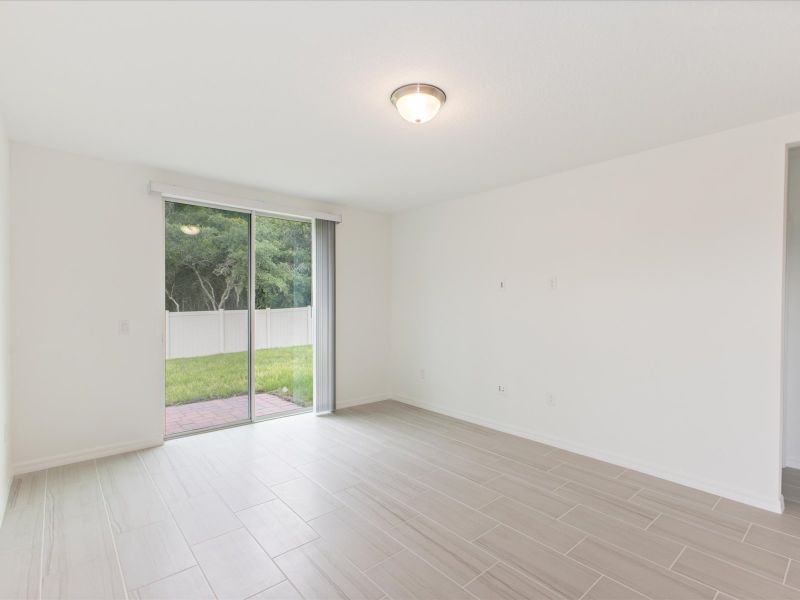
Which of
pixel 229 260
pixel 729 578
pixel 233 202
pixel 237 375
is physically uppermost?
pixel 233 202

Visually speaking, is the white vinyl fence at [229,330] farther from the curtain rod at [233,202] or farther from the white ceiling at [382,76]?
the white ceiling at [382,76]

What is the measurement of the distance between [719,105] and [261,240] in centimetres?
412

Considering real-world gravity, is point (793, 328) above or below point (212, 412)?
above

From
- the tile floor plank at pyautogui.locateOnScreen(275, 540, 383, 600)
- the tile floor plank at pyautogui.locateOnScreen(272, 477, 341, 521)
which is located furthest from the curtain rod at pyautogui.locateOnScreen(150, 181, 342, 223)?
the tile floor plank at pyautogui.locateOnScreen(275, 540, 383, 600)

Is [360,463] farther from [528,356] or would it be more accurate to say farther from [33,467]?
[33,467]

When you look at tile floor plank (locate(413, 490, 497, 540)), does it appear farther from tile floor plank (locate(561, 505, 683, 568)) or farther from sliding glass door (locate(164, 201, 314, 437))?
sliding glass door (locate(164, 201, 314, 437))

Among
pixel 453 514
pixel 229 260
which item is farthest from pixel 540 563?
pixel 229 260

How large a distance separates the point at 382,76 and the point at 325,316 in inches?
126

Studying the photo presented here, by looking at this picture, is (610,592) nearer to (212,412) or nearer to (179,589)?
(179,589)

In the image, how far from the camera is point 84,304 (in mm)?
3338

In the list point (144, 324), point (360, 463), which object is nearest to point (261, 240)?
point (144, 324)

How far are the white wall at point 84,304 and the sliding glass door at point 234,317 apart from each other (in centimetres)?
22

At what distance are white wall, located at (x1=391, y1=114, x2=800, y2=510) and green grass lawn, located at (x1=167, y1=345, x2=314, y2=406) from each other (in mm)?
1816

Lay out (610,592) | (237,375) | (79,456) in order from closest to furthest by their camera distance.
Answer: (610,592), (79,456), (237,375)
